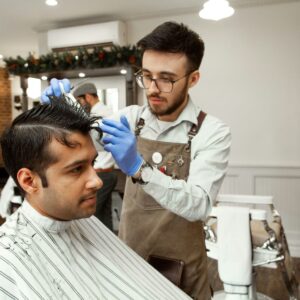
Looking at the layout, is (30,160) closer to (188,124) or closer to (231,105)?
(188,124)

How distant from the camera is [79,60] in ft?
13.5

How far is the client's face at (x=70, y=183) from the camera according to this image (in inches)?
37.3

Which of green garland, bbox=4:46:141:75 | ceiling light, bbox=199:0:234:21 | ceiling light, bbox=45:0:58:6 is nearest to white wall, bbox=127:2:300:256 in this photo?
green garland, bbox=4:46:141:75

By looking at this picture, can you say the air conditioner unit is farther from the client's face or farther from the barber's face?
the client's face

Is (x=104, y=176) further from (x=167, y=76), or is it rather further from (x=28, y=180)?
(x=28, y=180)

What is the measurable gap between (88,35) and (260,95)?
2.05m

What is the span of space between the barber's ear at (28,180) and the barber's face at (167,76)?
549mm

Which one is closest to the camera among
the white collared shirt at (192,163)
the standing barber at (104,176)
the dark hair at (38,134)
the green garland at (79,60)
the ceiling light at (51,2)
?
the dark hair at (38,134)

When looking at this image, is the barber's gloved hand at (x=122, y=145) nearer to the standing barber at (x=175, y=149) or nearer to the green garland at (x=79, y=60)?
the standing barber at (x=175, y=149)

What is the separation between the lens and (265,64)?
148 inches

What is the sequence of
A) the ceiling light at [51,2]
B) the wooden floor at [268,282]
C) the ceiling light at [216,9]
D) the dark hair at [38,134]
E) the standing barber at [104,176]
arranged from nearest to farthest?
the dark hair at [38,134]
the ceiling light at [216,9]
the wooden floor at [268,282]
the standing barber at [104,176]
the ceiling light at [51,2]

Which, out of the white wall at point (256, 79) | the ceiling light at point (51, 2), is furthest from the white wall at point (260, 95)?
the ceiling light at point (51, 2)

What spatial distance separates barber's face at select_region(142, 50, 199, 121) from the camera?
1312 mm

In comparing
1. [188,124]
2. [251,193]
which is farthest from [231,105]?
[188,124]
